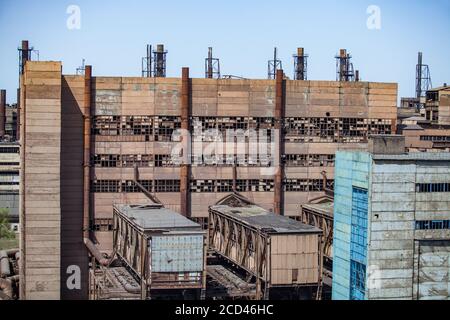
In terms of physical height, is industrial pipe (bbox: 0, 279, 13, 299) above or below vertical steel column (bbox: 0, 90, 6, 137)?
below

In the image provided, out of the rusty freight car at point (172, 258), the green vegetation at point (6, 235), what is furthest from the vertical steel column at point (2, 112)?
the rusty freight car at point (172, 258)

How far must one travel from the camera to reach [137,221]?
5178cm

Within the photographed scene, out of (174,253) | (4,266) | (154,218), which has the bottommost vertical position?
(4,266)

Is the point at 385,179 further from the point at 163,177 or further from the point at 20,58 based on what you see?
the point at 20,58

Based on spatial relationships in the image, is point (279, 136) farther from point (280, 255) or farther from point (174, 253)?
point (174, 253)

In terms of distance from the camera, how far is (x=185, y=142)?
6325 centimetres

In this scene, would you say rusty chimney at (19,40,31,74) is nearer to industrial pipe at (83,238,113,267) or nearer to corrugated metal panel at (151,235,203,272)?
industrial pipe at (83,238,113,267)

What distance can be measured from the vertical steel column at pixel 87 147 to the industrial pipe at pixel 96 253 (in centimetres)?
54

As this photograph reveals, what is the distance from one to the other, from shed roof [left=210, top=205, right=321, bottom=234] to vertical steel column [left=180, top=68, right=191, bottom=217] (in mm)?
2378

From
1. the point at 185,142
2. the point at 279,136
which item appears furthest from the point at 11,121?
the point at 279,136

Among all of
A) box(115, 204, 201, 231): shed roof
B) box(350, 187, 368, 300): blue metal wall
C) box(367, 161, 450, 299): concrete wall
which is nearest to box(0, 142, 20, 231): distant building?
box(115, 204, 201, 231): shed roof

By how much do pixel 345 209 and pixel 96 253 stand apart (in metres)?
20.3

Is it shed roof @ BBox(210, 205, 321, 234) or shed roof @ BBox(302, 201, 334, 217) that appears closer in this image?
shed roof @ BBox(210, 205, 321, 234)

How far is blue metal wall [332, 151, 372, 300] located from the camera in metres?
48.9
